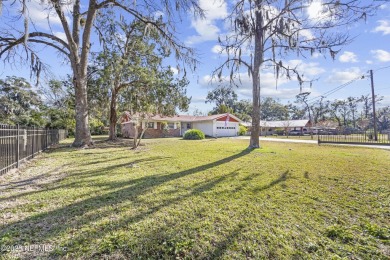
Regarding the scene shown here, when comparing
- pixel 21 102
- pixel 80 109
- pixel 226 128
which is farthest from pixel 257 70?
A: pixel 21 102

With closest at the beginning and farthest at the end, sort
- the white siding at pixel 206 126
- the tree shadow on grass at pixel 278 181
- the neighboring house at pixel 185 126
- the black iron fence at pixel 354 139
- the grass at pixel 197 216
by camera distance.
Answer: the grass at pixel 197 216
the tree shadow on grass at pixel 278 181
the black iron fence at pixel 354 139
the neighboring house at pixel 185 126
the white siding at pixel 206 126

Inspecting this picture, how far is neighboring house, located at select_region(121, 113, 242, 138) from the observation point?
27.8 m

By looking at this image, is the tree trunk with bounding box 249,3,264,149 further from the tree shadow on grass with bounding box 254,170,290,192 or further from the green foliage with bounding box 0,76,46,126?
the green foliage with bounding box 0,76,46,126

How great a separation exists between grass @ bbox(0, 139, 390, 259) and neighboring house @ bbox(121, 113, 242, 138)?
2208 cm

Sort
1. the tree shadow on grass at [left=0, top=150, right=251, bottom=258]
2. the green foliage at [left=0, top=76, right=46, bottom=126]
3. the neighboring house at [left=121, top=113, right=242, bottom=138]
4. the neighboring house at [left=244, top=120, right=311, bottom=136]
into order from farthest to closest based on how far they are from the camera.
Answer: the neighboring house at [left=244, top=120, right=311, bottom=136] < the neighboring house at [left=121, top=113, right=242, bottom=138] < the green foliage at [left=0, top=76, right=46, bottom=126] < the tree shadow on grass at [left=0, top=150, right=251, bottom=258]

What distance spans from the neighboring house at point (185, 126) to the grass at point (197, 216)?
22079 millimetres

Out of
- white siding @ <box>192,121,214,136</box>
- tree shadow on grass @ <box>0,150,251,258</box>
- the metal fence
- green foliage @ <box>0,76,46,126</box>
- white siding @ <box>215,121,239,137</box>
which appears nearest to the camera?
tree shadow on grass @ <box>0,150,251,258</box>

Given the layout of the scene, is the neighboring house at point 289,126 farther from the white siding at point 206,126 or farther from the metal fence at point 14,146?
Answer: the metal fence at point 14,146

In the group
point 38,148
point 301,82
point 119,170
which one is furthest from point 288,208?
point 38,148

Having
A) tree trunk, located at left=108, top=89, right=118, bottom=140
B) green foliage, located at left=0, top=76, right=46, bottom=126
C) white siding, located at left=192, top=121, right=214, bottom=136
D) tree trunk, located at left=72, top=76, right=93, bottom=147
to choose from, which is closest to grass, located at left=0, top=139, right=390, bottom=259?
tree trunk, located at left=72, top=76, right=93, bottom=147

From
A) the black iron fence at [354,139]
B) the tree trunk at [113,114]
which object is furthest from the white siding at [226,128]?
the tree trunk at [113,114]

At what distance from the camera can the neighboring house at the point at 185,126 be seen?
27.8m

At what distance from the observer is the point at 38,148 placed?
9.89 metres

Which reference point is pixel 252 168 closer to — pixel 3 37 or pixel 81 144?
pixel 81 144
